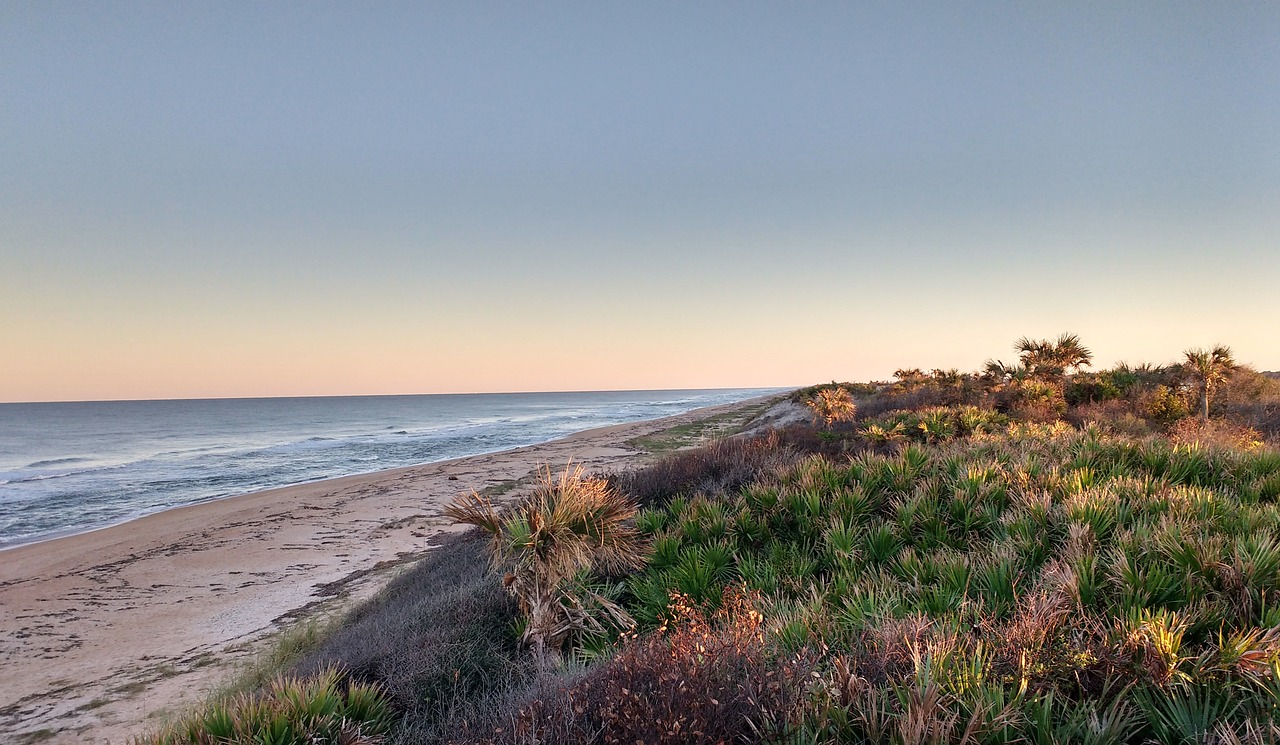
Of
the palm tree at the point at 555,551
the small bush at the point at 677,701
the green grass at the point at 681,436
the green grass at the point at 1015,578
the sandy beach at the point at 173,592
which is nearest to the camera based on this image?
the small bush at the point at 677,701

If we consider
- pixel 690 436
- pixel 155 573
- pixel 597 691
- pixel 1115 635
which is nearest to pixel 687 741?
pixel 597 691

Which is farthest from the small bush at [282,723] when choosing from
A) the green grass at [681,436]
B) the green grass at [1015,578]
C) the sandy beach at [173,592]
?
the green grass at [681,436]

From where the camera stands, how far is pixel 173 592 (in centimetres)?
1142

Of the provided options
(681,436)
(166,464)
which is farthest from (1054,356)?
(166,464)

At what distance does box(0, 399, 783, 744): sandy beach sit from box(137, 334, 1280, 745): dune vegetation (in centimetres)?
224

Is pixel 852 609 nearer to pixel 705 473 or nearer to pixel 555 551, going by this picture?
pixel 555 551

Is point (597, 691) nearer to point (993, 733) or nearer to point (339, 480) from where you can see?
point (993, 733)

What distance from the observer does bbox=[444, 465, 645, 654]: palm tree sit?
5664 mm

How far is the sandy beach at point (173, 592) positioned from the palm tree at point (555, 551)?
4.65 metres

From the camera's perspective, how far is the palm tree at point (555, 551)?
5.66 m

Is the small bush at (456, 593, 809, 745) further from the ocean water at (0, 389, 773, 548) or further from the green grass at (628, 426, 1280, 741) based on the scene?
the ocean water at (0, 389, 773, 548)

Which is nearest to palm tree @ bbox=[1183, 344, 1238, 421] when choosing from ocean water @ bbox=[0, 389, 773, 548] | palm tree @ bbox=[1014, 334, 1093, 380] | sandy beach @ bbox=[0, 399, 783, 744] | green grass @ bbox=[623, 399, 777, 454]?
A: palm tree @ bbox=[1014, 334, 1093, 380]

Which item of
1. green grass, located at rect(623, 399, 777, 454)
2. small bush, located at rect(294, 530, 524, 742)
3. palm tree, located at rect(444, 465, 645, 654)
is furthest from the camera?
green grass, located at rect(623, 399, 777, 454)

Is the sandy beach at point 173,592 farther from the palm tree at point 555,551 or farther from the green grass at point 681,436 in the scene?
the green grass at point 681,436
